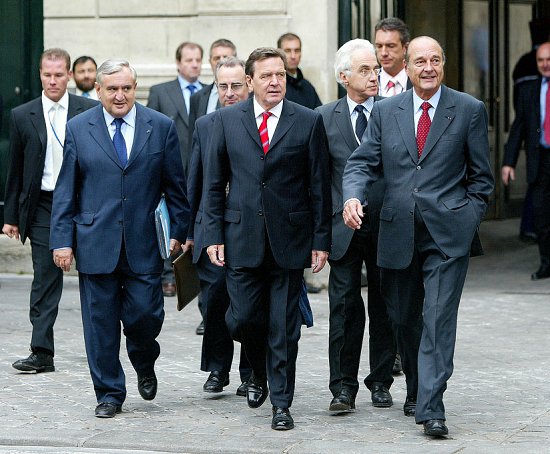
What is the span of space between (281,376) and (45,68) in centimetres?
303

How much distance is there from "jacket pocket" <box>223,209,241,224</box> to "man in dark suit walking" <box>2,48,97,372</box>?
80.8 inches

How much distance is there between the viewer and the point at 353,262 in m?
8.23

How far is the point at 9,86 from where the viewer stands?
1432 cm

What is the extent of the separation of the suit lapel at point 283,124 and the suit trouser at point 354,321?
76cm

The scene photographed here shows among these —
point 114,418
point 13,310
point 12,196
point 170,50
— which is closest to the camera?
point 114,418

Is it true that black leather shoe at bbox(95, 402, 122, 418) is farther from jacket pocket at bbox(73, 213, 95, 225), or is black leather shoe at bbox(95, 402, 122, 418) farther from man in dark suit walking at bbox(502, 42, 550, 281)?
man in dark suit walking at bbox(502, 42, 550, 281)

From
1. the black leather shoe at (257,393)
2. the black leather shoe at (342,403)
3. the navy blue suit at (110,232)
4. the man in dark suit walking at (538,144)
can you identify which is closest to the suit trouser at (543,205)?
the man in dark suit walking at (538,144)

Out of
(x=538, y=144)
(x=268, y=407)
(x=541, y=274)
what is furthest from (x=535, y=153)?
(x=268, y=407)

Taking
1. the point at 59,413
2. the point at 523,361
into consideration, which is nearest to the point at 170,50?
the point at 523,361

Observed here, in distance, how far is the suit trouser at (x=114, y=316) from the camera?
808 centimetres

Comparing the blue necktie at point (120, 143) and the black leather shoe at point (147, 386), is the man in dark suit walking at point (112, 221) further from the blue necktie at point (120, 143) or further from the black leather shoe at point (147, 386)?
the black leather shoe at point (147, 386)

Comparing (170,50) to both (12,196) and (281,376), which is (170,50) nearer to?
(12,196)

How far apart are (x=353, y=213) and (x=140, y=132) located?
143 centimetres

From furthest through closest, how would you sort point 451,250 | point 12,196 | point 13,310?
1. point 13,310
2. point 12,196
3. point 451,250
